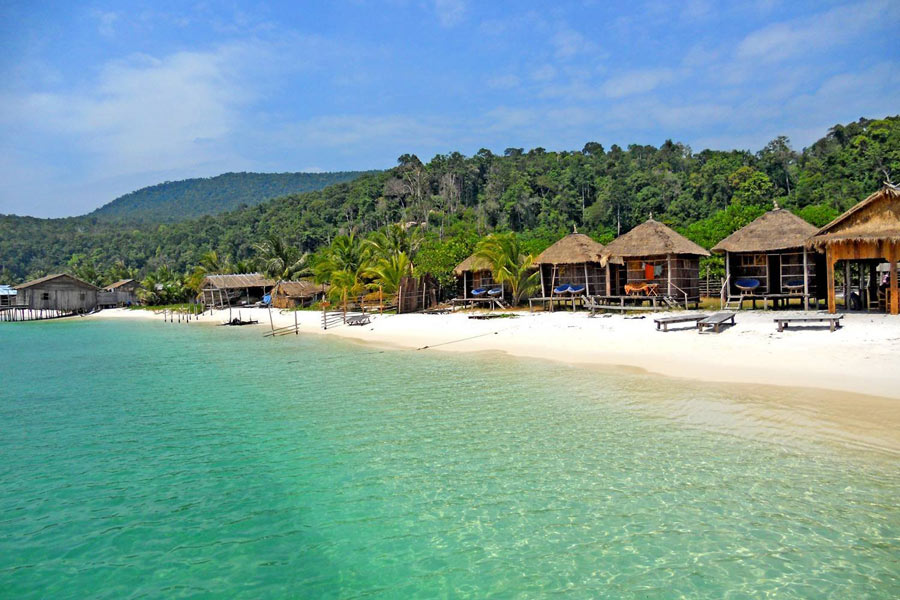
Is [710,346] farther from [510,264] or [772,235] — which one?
[510,264]

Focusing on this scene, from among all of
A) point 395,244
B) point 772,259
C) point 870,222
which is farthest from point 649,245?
point 395,244

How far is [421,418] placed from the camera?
9.91m

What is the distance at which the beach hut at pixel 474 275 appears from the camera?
28689 millimetres

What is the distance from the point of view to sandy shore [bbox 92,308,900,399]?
1156 cm

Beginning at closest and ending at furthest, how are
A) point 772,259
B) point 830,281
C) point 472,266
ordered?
point 830,281
point 772,259
point 472,266

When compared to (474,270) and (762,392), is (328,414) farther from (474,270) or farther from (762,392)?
(474,270)

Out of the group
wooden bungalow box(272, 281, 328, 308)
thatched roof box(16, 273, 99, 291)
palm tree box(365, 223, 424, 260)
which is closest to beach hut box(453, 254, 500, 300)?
palm tree box(365, 223, 424, 260)

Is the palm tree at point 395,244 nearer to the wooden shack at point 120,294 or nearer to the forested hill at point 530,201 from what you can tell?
the forested hill at point 530,201

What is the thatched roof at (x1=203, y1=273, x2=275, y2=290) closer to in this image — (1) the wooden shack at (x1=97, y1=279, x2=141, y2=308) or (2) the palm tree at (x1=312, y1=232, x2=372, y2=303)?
(2) the palm tree at (x1=312, y1=232, x2=372, y2=303)

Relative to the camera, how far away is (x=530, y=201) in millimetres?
66812

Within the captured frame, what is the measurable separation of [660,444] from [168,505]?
20.5 feet

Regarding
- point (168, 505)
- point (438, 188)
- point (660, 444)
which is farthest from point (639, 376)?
point (438, 188)

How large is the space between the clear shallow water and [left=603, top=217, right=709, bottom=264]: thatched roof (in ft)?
40.2

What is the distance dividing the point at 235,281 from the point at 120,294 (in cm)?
2200
